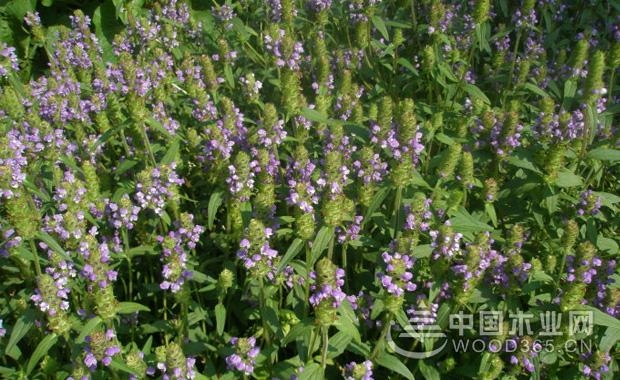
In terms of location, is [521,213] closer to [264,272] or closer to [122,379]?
[264,272]

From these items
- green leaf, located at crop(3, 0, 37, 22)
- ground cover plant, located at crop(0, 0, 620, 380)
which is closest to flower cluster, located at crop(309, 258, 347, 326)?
ground cover plant, located at crop(0, 0, 620, 380)

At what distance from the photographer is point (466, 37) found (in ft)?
21.2

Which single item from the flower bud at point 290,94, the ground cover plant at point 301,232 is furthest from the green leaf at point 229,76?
the flower bud at point 290,94

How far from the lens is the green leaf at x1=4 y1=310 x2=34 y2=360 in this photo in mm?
3754

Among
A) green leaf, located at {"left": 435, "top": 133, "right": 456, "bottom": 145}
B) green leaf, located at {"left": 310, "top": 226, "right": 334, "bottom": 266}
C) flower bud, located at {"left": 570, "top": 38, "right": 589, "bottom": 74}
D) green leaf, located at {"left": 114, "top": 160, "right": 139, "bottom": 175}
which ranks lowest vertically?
green leaf, located at {"left": 114, "top": 160, "right": 139, "bottom": 175}

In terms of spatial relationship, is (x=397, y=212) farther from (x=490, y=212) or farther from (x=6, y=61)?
(x=6, y=61)

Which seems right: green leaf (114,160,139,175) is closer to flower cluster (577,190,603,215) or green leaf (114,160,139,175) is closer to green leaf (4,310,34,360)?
green leaf (4,310,34,360)

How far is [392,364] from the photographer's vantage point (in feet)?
12.1

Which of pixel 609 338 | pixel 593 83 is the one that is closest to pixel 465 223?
pixel 609 338

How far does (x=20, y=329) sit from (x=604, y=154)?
428cm

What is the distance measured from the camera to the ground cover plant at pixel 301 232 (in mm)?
3705

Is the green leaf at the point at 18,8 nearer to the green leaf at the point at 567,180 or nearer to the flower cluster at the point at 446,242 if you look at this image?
the flower cluster at the point at 446,242

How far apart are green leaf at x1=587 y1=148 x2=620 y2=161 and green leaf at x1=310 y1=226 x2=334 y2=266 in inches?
90.0

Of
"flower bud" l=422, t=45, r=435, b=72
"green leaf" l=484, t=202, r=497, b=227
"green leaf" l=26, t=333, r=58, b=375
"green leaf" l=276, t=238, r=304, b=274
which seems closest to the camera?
"green leaf" l=276, t=238, r=304, b=274
